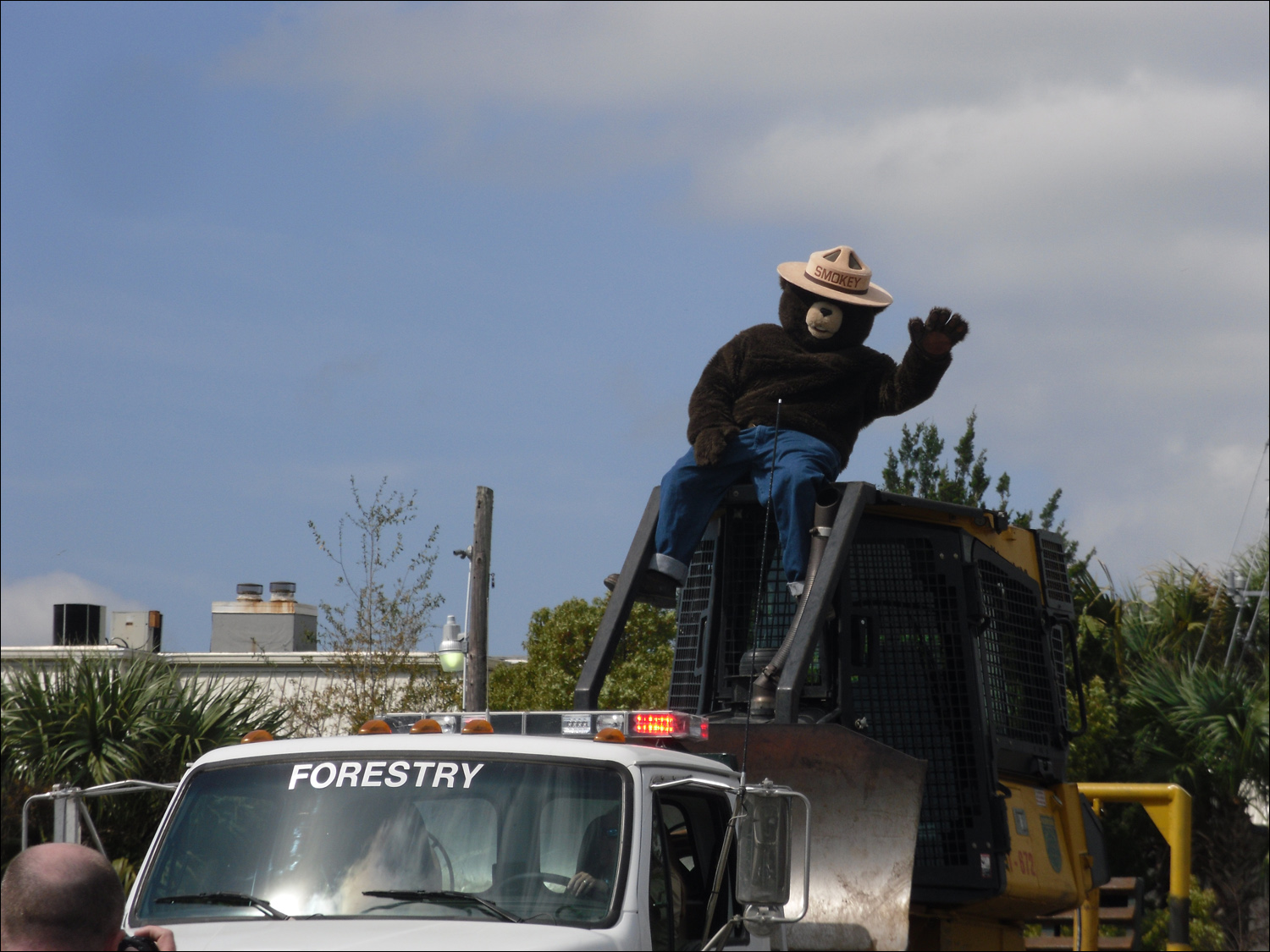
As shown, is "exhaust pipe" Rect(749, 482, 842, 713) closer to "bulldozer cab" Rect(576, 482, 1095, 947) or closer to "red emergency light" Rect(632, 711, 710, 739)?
"bulldozer cab" Rect(576, 482, 1095, 947)

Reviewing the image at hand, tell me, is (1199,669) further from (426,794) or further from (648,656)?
(426,794)

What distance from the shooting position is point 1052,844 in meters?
7.39

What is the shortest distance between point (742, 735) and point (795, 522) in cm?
94

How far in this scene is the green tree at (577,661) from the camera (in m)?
19.2

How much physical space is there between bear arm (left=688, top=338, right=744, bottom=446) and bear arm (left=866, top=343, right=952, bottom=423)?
691 mm

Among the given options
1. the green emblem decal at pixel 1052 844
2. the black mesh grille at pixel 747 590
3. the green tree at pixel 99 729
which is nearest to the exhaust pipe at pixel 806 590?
the black mesh grille at pixel 747 590

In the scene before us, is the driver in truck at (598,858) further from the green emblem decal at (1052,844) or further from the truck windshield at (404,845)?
the green emblem decal at (1052,844)

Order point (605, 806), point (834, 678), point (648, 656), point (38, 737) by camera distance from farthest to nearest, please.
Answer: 1. point (648, 656)
2. point (38, 737)
3. point (834, 678)
4. point (605, 806)

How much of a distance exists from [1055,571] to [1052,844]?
1405mm

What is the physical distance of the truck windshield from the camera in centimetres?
466

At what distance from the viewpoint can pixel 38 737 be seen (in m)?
14.6

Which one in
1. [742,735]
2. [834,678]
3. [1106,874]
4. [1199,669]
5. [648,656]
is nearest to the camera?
[742,735]

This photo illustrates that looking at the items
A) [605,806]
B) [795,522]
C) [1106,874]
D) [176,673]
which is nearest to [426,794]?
[605,806]

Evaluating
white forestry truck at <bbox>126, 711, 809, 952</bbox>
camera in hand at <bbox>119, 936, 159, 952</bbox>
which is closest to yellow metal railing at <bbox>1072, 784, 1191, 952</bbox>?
white forestry truck at <bbox>126, 711, 809, 952</bbox>
